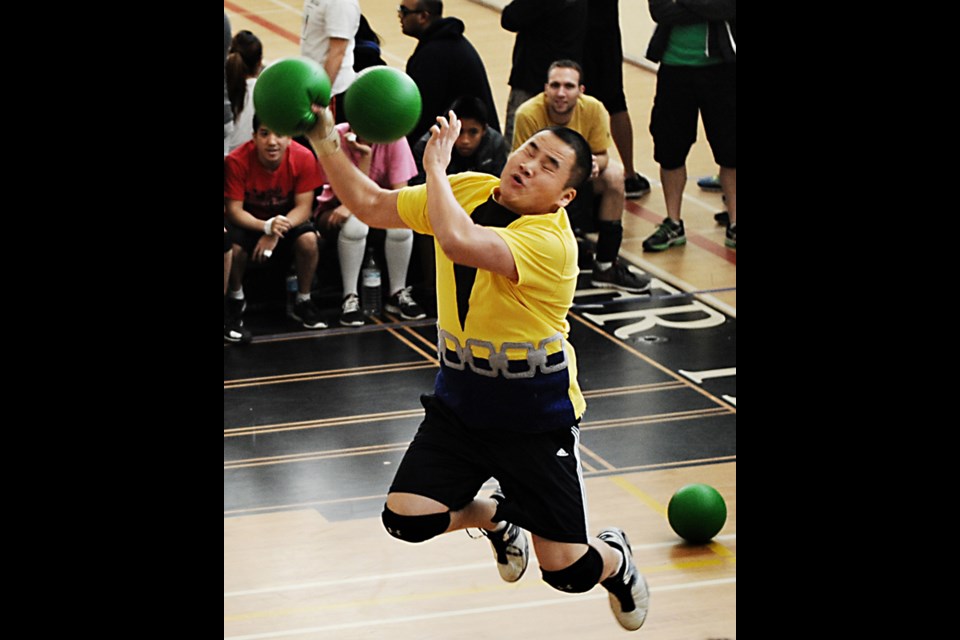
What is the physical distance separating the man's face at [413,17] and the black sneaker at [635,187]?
9.38 ft

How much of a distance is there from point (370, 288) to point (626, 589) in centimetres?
472

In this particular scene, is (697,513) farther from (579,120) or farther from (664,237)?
(664,237)

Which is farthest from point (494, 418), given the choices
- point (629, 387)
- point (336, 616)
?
point (629, 387)

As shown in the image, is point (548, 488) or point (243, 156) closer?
point (548, 488)

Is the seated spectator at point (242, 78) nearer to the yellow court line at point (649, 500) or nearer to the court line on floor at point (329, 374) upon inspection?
the court line on floor at point (329, 374)

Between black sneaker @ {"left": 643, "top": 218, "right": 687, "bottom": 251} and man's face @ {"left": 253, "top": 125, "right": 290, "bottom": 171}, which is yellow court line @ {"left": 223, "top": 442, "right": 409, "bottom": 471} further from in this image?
black sneaker @ {"left": 643, "top": 218, "right": 687, "bottom": 251}

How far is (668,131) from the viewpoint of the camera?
35.7ft

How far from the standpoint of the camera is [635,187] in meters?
12.3

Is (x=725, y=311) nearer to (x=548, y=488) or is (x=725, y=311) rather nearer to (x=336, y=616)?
(x=336, y=616)

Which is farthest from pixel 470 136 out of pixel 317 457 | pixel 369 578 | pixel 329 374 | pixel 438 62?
pixel 369 578

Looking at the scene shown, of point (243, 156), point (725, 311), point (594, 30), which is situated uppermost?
point (594, 30)

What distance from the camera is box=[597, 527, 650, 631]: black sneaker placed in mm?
5480

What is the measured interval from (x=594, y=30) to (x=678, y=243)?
61.3 inches

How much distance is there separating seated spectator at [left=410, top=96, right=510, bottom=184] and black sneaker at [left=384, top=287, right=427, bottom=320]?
1.04 metres
